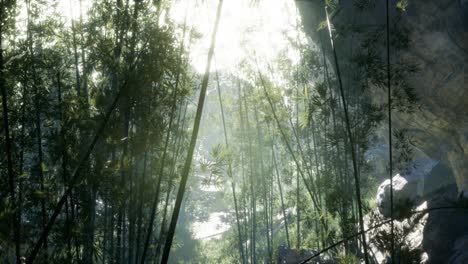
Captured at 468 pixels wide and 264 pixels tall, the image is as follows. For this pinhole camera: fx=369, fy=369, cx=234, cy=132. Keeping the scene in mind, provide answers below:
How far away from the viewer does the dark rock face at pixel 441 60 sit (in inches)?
332

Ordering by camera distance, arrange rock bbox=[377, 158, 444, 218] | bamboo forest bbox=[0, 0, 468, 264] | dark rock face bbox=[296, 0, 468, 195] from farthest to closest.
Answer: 1. rock bbox=[377, 158, 444, 218]
2. dark rock face bbox=[296, 0, 468, 195]
3. bamboo forest bbox=[0, 0, 468, 264]

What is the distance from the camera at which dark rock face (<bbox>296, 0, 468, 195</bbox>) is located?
8438 mm

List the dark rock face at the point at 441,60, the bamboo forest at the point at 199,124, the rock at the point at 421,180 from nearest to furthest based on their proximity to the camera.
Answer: the bamboo forest at the point at 199,124 → the dark rock face at the point at 441,60 → the rock at the point at 421,180

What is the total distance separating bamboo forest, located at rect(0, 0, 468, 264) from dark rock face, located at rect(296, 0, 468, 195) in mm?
30

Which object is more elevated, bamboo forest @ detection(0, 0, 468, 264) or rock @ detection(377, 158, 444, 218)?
→ rock @ detection(377, 158, 444, 218)

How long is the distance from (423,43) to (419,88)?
3.77 ft

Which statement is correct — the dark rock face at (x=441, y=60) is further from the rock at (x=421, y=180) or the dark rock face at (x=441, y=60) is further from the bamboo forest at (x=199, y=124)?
the rock at (x=421, y=180)

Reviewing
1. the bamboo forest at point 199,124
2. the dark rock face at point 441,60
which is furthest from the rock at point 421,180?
the dark rock face at point 441,60

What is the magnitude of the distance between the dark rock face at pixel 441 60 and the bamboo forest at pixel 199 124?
3 cm

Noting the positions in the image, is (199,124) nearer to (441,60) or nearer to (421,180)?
(441,60)

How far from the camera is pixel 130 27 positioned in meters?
3.91

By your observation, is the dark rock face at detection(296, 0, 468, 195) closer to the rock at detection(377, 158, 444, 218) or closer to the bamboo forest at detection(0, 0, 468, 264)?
the bamboo forest at detection(0, 0, 468, 264)

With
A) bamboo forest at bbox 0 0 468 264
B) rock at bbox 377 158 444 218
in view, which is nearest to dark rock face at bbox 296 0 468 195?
bamboo forest at bbox 0 0 468 264

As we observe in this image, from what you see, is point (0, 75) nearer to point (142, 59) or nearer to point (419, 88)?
point (142, 59)
